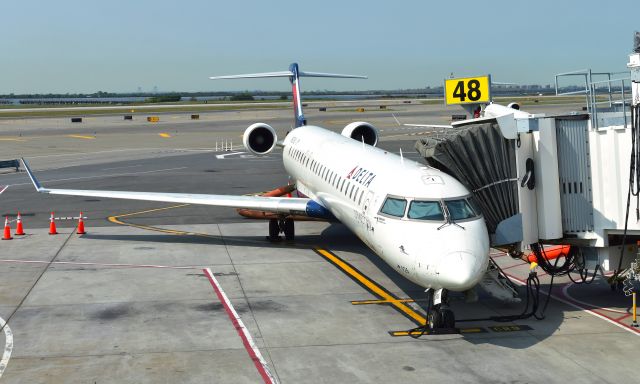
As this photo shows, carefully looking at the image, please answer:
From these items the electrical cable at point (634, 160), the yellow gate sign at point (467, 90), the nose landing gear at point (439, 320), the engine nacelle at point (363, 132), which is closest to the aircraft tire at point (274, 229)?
the engine nacelle at point (363, 132)

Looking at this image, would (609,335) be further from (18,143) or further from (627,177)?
(18,143)

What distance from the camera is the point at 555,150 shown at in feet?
51.8

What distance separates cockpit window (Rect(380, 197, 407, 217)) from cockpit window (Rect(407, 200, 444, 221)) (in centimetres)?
22

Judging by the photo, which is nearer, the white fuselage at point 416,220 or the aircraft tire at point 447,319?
the white fuselage at point 416,220

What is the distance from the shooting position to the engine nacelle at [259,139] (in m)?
28.8

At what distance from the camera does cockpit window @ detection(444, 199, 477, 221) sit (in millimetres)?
14648

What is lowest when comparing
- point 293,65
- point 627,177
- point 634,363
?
point 634,363

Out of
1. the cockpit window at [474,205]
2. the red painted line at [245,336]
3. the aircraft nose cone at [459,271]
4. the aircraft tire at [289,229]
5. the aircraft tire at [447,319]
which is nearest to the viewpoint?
the red painted line at [245,336]

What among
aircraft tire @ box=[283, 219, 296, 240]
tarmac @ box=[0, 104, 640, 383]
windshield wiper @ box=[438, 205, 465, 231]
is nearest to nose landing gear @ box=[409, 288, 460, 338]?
tarmac @ box=[0, 104, 640, 383]

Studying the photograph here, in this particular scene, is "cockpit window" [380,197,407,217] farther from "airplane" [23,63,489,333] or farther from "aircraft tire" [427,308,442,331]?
"aircraft tire" [427,308,442,331]

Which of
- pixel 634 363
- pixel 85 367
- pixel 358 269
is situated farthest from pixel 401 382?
pixel 358 269

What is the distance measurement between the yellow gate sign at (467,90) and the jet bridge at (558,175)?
17750mm

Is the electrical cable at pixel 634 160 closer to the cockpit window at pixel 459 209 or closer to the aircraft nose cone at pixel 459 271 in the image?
the cockpit window at pixel 459 209

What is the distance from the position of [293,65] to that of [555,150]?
1912cm
